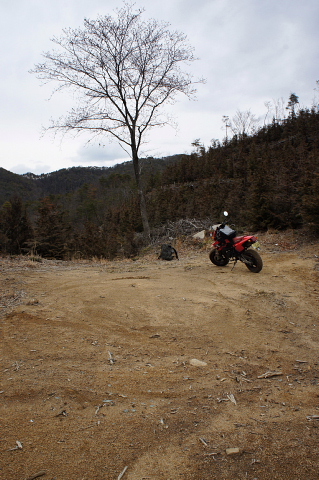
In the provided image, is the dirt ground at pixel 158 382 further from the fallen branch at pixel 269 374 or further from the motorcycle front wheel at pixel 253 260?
the motorcycle front wheel at pixel 253 260

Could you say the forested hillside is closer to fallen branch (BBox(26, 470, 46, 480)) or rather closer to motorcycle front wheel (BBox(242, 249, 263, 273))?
motorcycle front wheel (BBox(242, 249, 263, 273))

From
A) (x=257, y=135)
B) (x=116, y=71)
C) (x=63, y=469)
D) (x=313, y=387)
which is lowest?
(x=313, y=387)

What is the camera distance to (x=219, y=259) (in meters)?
8.12

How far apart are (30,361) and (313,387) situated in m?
2.83

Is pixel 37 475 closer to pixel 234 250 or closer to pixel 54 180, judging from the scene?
pixel 234 250

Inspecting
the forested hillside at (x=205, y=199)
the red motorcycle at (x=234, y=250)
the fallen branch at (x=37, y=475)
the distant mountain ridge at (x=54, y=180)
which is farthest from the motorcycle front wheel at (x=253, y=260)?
the distant mountain ridge at (x=54, y=180)

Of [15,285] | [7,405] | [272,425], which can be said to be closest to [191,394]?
[272,425]

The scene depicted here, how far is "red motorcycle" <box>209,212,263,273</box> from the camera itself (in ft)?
23.4

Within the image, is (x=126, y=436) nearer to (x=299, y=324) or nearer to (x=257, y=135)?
(x=299, y=324)

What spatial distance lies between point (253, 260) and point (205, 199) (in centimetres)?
2365

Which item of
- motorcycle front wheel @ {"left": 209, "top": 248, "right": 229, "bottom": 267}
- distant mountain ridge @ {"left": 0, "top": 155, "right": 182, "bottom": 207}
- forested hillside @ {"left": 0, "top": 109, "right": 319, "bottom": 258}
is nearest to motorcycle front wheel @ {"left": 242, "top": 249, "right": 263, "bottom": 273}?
motorcycle front wheel @ {"left": 209, "top": 248, "right": 229, "bottom": 267}

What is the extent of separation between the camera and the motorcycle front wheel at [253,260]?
7.07 metres

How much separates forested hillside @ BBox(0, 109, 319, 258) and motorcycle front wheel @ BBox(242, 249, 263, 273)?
13.7 ft

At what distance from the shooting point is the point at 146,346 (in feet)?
12.1
